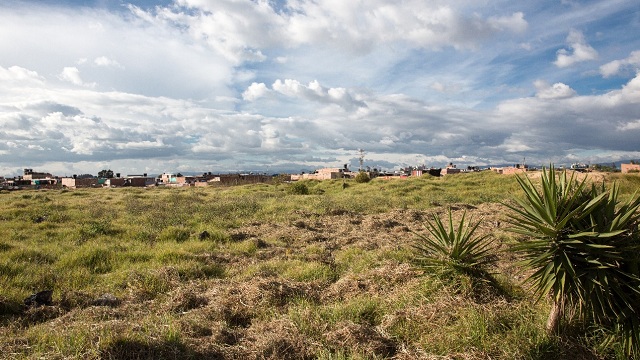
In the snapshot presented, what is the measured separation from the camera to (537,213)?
462 centimetres

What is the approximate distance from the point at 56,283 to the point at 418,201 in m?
18.9

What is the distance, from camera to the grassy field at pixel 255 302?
454 centimetres

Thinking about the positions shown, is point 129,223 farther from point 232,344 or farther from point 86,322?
point 232,344

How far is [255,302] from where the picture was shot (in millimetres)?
6402

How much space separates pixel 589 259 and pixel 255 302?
4862 mm

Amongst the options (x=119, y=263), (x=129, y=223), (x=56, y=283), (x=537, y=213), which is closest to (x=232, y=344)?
(x=537, y=213)

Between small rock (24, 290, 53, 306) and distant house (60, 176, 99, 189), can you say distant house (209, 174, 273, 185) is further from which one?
small rock (24, 290, 53, 306)

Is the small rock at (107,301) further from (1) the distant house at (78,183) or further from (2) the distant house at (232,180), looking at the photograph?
(1) the distant house at (78,183)

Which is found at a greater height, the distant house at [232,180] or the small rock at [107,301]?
the distant house at [232,180]

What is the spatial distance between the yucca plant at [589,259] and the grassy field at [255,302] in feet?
1.24

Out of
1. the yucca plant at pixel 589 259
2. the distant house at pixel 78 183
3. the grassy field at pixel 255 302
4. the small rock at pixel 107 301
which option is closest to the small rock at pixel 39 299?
the grassy field at pixel 255 302

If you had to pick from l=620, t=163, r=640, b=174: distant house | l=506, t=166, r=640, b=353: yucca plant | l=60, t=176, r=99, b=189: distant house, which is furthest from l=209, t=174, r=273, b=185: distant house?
l=506, t=166, r=640, b=353: yucca plant

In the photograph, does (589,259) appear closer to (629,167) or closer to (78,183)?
(629,167)

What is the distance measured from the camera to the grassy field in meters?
4.54
